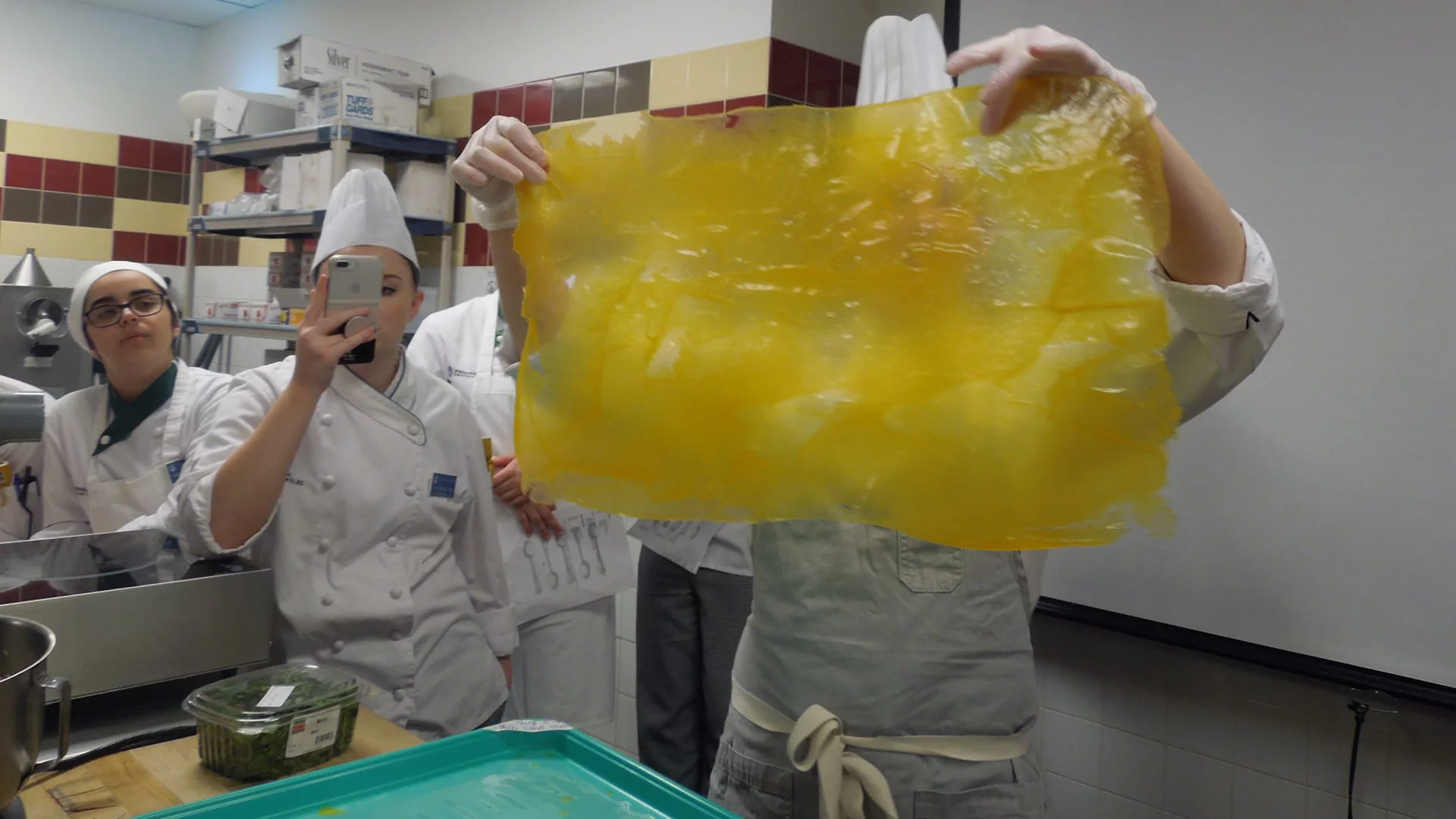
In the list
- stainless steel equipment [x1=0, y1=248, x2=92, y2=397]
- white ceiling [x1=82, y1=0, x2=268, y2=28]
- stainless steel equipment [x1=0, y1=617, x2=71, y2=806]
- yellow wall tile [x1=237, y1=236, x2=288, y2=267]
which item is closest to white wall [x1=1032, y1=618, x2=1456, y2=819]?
stainless steel equipment [x1=0, y1=617, x2=71, y2=806]

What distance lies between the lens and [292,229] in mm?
3719

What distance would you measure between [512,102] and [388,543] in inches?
85.5

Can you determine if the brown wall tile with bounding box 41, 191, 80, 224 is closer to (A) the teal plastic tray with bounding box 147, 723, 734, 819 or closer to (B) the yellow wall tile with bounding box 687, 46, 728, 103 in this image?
(B) the yellow wall tile with bounding box 687, 46, 728, 103

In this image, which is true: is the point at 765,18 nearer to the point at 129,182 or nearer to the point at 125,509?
the point at 125,509

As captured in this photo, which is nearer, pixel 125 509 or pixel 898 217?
pixel 898 217

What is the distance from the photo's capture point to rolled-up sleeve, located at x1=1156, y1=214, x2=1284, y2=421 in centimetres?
83

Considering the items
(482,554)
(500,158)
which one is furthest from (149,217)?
(500,158)

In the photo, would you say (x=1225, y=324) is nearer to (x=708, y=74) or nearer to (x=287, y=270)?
(x=708, y=74)

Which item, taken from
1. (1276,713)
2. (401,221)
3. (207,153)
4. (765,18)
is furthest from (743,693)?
(207,153)

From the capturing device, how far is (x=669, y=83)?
2850 mm

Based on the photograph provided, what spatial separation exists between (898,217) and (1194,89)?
1328mm

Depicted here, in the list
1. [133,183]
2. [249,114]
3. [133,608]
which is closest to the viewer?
[133,608]

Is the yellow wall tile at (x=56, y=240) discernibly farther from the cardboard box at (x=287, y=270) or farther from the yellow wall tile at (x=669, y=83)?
the yellow wall tile at (x=669, y=83)

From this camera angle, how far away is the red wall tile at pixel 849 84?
2.88 m
